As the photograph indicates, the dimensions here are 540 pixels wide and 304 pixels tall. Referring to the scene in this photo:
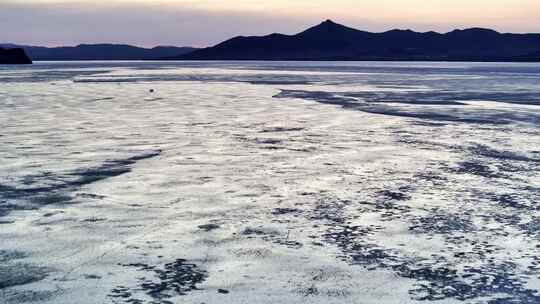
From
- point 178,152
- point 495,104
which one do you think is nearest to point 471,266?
point 178,152

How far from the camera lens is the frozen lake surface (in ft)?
14.3

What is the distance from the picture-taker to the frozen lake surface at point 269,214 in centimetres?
436

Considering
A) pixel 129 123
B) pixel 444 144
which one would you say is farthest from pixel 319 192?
pixel 129 123

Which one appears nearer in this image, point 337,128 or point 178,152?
point 178,152

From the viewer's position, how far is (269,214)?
634 cm

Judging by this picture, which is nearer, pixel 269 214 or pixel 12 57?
pixel 269 214

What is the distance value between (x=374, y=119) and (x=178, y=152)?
6703 millimetres

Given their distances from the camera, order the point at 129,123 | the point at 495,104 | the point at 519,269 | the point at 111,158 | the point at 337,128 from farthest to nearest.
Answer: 1. the point at 495,104
2. the point at 129,123
3. the point at 337,128
4. the point at 111,158
5. the point at 519,269

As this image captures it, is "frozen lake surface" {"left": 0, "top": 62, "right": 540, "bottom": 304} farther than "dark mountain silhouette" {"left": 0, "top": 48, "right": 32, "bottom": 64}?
No

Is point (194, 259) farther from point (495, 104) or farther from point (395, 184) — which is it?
point (495, 104)

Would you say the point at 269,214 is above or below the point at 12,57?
below

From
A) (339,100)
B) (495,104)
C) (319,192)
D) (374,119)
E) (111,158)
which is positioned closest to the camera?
(319,192)

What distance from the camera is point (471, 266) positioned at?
4746mm

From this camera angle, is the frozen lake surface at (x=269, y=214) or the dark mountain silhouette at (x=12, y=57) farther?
the dark mountain silhouette at (x=12, y=57)
